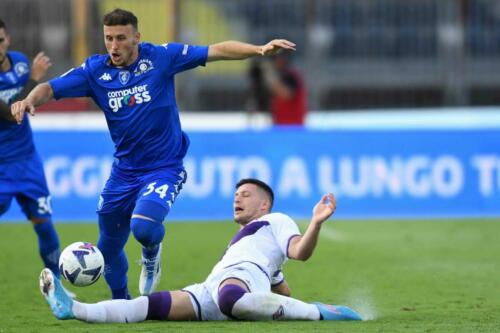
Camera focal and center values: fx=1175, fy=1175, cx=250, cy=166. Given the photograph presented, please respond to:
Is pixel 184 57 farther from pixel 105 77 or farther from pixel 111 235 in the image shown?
A: pixel 111 235

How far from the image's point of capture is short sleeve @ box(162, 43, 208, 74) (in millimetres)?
9008

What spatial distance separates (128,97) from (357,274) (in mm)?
3587

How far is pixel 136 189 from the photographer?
29.1 ft

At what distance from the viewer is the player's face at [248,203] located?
8.35m

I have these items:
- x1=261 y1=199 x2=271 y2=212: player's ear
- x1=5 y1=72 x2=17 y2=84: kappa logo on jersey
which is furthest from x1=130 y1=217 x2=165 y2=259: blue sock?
x1=5 y1=72 x2=17 y2=84: kappa logo on jersey

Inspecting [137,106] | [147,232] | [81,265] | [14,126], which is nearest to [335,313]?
[147,232]

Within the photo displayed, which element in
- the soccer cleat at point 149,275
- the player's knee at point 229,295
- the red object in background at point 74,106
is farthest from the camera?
the red object in background at point 74,106

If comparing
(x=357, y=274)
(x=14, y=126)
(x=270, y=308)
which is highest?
(x=14, y=126)

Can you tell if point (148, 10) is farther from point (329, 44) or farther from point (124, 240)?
point (124, 240)

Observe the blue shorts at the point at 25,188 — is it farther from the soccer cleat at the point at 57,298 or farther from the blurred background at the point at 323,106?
the blurred background at the point at 323,106

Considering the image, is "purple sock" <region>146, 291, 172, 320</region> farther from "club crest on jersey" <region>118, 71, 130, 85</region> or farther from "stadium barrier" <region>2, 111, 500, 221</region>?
"stadium barrier" <region>2, 111, 500, 221</region>

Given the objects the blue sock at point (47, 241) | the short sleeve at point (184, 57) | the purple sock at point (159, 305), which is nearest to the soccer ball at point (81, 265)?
the purple sock at point (159, 305)

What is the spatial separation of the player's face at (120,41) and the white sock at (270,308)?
221 centimetres

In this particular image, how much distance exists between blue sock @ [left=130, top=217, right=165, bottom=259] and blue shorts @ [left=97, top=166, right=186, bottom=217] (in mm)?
203
